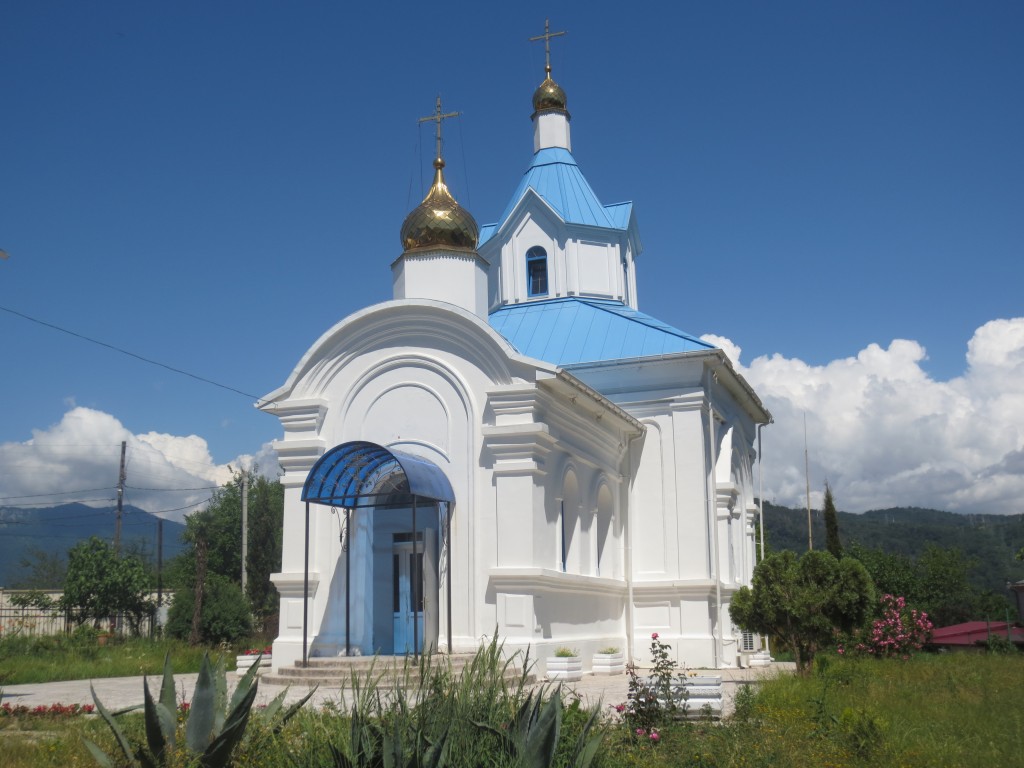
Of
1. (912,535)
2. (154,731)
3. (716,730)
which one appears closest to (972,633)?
(716,730)

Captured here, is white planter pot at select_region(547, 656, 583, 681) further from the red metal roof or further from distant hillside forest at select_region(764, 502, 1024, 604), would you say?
distant hillside forest at select_region(764, 502, 1024, 604)

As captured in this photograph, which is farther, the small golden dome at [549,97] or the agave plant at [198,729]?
the small golden dome at [549,97]

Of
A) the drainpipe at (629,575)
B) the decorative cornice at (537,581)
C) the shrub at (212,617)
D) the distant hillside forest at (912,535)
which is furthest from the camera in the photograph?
the distant hillside forest at (912,535)

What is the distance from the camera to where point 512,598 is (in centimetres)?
1502

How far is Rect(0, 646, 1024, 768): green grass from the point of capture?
20.4 feet

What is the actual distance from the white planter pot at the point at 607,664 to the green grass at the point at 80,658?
20.7 feet

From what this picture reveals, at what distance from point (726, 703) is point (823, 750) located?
9.69 ft

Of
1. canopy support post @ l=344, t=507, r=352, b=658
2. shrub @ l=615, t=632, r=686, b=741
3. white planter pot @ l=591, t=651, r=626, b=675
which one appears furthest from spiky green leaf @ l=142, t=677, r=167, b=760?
white planter pot @ l=591, t=651, r=626, b=675

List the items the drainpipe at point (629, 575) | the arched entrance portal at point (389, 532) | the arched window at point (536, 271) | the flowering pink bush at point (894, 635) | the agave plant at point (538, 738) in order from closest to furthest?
the agave plant at point (538, 738) → the arched entrance portal at point (389, 532) → the flowering pink bush at point (894, 635) → the drainpipe at point (629, 575) → the arched window at point (536, 271)

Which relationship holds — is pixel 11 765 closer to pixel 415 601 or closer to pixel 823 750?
pixel 823 750

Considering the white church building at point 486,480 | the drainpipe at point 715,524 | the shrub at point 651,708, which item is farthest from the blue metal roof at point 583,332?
the shrub at point 651,708

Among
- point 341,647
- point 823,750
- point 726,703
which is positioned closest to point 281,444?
point 341,647

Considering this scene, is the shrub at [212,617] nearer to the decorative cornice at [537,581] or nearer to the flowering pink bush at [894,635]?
the decorative cornice at [537,581]

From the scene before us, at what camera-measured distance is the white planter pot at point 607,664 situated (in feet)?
55.9
